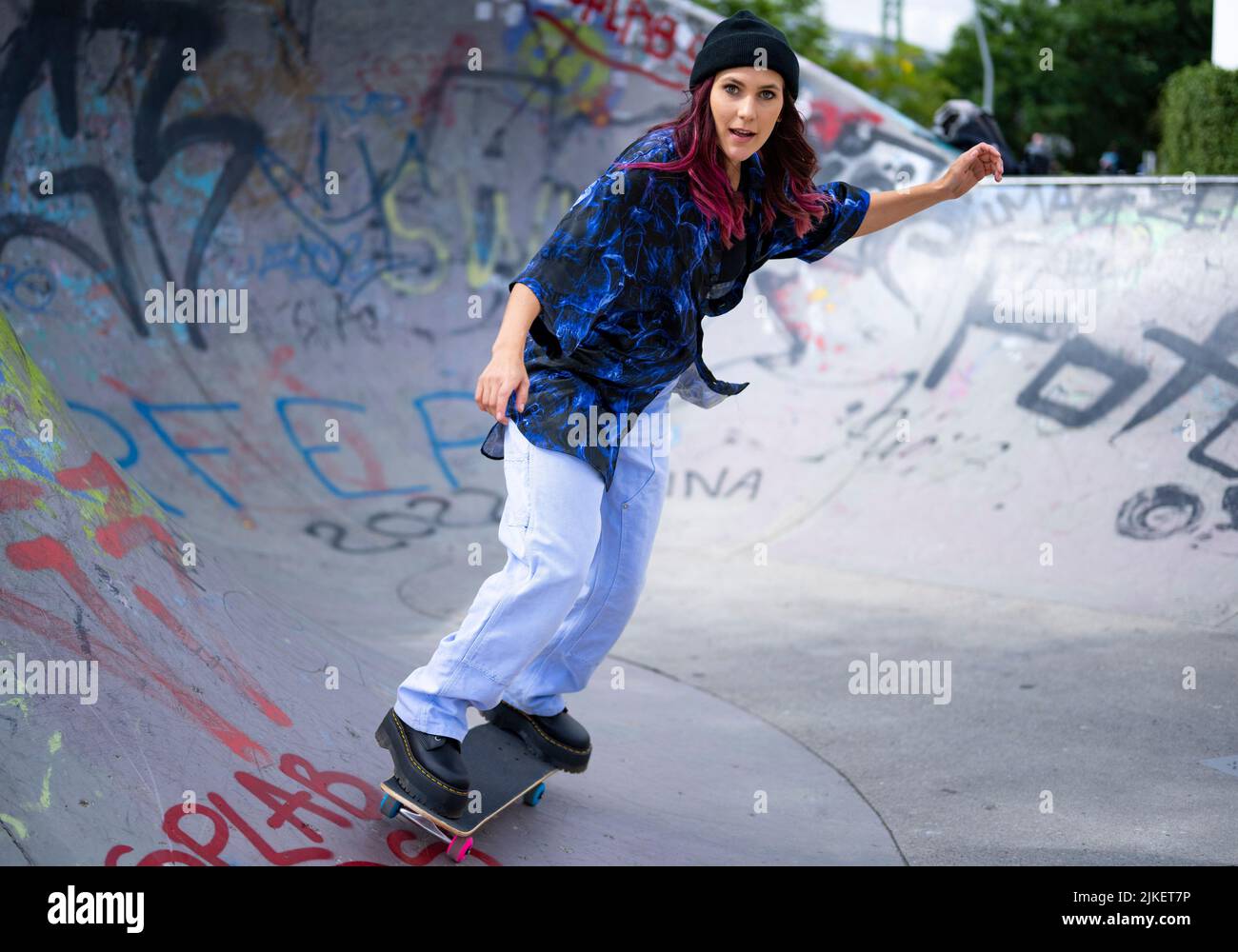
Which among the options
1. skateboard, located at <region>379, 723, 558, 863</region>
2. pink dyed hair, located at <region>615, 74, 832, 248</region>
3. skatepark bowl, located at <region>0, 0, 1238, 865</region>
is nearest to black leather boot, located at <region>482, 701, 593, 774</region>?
skateboard, located at <region>379, 723, 558, 863</region>

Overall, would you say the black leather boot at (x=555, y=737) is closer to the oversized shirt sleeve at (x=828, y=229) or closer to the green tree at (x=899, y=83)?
the oversized shirt sleeve at (x=828, y=229)

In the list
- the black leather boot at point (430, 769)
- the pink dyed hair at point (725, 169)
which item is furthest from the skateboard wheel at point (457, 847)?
the pink dyed hair at point (725, 169)

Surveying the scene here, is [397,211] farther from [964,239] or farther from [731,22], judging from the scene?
[731,22]

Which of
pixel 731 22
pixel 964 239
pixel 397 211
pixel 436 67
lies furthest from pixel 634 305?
pixel 436 67

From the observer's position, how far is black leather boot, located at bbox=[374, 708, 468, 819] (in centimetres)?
273

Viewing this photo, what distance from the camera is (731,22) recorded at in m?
2.81

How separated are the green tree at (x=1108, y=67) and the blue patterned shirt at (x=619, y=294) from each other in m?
31.4

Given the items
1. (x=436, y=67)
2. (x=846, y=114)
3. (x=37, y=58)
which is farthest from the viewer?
(x=436, y=67)

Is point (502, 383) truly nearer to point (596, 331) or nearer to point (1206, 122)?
point (596, 331)

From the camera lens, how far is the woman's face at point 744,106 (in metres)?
2.72

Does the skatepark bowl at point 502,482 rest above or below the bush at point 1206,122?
below

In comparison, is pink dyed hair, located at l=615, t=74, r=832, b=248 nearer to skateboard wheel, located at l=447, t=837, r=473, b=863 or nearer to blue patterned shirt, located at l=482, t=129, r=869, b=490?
blue patterned shirt, located at l=482, t=129, r=869, b=490

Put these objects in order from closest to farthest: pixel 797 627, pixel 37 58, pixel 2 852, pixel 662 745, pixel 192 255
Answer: pixel 2 852 → pixel 662 745 → pixel 797 627 → pixel 37 58 → pixel 192 255

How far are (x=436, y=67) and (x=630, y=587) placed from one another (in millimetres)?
6692
